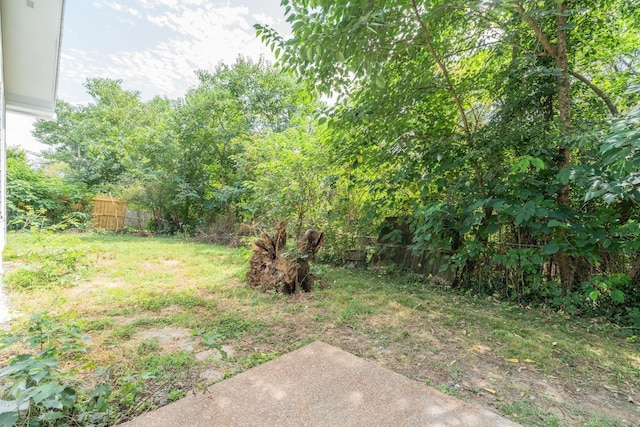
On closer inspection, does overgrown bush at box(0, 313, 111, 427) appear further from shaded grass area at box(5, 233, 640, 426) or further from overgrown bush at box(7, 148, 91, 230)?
overgrown bush at box(7, 148, 91, 230)

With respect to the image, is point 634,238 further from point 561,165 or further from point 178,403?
point 178,403

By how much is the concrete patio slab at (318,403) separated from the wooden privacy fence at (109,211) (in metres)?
11.0

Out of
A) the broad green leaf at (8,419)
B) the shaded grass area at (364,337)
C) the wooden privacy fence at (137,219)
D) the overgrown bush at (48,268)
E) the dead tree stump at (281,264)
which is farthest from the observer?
the wooden privacy fence at (137,219)

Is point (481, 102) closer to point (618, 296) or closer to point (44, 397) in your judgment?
point (618, 296)

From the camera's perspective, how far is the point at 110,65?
1532 cm

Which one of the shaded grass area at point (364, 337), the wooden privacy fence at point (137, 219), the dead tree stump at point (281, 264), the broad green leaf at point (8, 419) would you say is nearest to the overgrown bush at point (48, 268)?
the shaded grass area at point (364, 337)

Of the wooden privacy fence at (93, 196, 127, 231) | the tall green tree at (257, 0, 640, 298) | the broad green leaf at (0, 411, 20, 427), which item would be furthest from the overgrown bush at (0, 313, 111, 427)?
the wooden privacy fence at (93, 196, 127, 231)

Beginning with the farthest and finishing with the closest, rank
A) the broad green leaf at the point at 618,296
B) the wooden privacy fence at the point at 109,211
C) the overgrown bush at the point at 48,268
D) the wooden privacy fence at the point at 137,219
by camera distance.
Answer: the wooden privacy fence at the point at 137,219 < the wooden privacy fence at the point at 109,211 < the overgrown bush at the point at 48,268 < the broad green leaf at the point at 618,296

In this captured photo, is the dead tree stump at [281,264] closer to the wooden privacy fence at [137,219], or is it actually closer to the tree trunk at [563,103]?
the tree trunk at [563,103]

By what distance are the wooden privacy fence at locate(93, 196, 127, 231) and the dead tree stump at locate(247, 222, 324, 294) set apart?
29.6 ft

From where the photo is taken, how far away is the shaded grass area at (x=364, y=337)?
1.57m

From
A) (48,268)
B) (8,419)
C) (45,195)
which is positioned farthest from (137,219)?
(8,419)

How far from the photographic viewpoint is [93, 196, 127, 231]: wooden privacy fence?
1029cm

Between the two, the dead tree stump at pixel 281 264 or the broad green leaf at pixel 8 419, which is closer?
the broad green leaf at pixel 8 419
